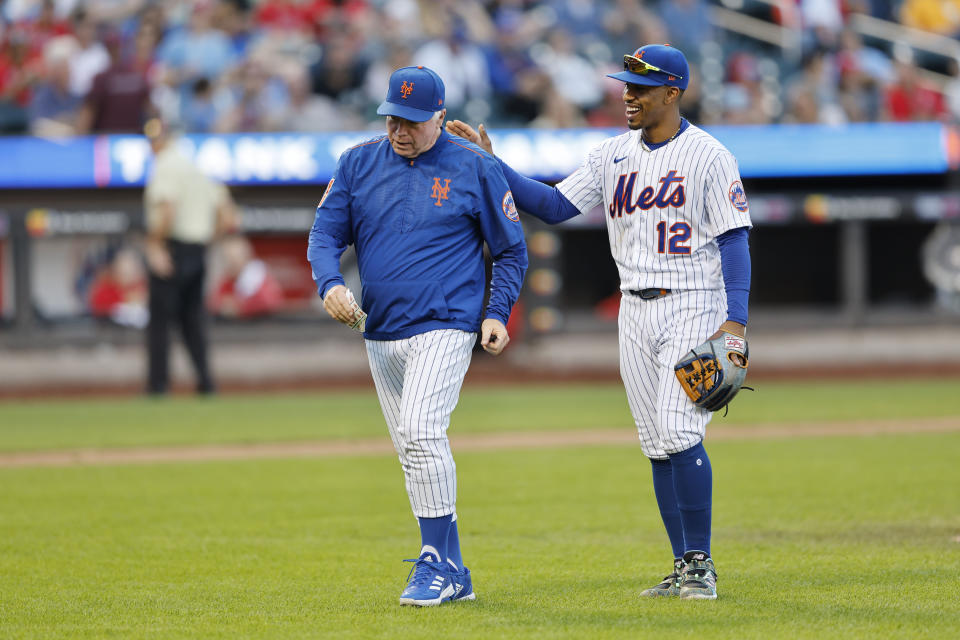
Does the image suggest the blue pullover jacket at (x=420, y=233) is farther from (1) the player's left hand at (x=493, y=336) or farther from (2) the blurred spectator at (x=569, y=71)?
(2) the blurred spectator at (x=569, y=71)

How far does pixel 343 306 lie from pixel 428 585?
947 mm

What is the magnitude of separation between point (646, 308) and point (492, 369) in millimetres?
10603

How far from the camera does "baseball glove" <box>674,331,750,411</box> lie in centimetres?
436

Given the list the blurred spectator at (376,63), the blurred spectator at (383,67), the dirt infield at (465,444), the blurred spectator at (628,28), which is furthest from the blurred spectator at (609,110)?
the dirt infield at (465,444)

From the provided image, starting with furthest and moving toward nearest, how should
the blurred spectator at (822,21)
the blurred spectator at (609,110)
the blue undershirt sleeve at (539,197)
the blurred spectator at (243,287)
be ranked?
1. the blurred spectator at (822,21)
2. the blurred spectator at (609,110)
3. the blurred spectator at (243,287)
4. the blue undershirt sleeve at (539,197)

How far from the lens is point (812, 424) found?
10391 millimetres

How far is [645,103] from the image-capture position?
457 cm

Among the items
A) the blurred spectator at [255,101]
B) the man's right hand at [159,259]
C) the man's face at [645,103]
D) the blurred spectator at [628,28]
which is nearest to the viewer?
the man's face at [645,103]

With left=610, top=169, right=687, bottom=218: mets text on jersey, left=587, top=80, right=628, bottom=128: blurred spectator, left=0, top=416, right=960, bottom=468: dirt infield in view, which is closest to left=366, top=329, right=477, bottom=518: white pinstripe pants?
left=610, top=169, right=687, bottom=218: mets text on jersey

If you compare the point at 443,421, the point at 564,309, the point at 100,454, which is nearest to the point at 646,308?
the point at 443,421

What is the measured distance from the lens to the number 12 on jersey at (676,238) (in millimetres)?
4527

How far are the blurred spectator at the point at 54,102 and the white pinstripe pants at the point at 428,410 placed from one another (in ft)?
35.0

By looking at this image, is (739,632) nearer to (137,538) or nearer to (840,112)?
(137,538)

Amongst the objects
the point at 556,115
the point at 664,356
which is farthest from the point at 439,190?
the point at 556,115
